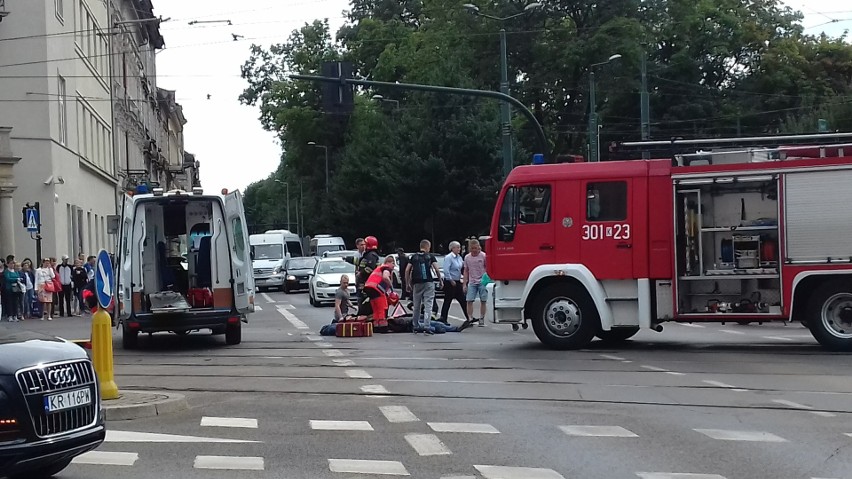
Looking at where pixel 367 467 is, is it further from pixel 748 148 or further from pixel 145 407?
pixel 748 148

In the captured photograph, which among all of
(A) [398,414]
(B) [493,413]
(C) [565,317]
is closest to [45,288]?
(C) [565,317]

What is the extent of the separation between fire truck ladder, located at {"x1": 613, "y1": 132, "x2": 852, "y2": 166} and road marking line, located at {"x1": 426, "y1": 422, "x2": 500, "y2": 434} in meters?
8.16

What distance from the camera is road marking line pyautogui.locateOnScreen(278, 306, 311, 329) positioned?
1033 inches

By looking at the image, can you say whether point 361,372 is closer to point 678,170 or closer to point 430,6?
point 678,170

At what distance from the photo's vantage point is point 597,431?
33.9ft

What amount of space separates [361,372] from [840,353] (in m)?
6.50

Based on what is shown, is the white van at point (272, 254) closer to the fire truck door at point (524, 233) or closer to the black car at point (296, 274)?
A: the black car at point (296, 274)

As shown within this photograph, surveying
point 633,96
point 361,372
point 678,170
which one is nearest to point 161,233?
point 361,372

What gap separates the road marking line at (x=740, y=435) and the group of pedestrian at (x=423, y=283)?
40.5 feet

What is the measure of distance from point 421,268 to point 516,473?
1408 cm

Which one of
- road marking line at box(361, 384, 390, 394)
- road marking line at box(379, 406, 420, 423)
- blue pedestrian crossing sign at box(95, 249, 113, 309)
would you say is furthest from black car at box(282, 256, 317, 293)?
road marking line at box(379, 406, 420, 423)

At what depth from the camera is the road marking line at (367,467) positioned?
28.2 ft

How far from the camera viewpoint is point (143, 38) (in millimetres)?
81500

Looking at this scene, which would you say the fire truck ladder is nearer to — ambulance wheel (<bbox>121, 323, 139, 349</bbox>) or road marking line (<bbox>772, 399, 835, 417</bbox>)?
road marking line (<bbox>772, 399, 835, 417</bbox>)
